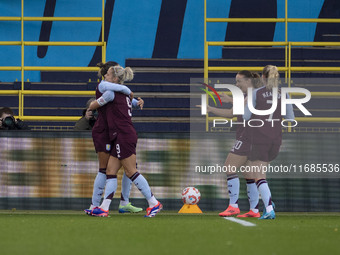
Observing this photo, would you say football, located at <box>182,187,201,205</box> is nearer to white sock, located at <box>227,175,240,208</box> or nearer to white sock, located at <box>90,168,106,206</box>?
white sock, located at <box>227,175,240,208</box>

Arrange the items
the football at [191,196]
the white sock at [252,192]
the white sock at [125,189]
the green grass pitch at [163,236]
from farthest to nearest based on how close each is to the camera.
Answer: the football at [191,196] < the white sock at [125,189] < the white sock at [252,192] < the green grass pitch at [163,236]

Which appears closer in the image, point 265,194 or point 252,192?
point 265,194

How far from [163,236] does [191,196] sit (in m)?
3.84

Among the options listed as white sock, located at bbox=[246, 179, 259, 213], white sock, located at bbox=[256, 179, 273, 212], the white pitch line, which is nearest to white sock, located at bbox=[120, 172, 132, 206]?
the white pitch line

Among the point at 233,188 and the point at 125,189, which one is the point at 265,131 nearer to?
the point at 233,188

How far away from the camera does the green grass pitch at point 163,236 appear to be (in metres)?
5.79

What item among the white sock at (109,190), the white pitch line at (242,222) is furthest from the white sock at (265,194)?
the white sock at (109,190)

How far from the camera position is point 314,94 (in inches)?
513

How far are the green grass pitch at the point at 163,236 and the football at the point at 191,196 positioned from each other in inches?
59.3

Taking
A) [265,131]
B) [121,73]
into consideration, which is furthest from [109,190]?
[265,131]

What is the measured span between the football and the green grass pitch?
151 cm

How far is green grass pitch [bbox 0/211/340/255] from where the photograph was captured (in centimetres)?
579

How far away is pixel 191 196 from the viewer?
10.6 m

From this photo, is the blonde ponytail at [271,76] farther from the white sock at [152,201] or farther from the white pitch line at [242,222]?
the white sock at [152,201]
